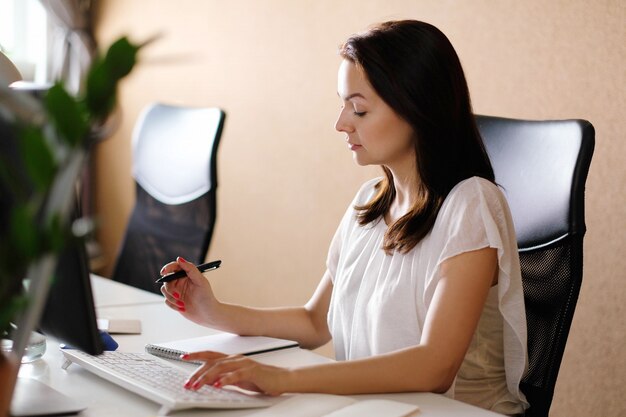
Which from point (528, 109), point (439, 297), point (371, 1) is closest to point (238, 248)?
point (371, 1)

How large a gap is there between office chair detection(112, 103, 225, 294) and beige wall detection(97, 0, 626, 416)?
30 centimetres

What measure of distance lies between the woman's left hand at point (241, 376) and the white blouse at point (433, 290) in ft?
1.10

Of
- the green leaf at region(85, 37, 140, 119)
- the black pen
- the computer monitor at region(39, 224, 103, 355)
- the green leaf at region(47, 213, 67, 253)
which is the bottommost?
the black pen

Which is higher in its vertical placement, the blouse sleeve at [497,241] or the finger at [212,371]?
the blouse sleeve at [497,241]

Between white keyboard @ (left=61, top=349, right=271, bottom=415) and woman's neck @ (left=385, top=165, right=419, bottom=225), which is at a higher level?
woman's neck @ (left=385, top=165, right=419, bottom=225)

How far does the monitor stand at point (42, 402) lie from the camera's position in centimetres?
110

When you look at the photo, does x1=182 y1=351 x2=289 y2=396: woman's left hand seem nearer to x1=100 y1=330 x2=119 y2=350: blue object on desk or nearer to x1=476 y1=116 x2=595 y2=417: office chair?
x1=100 y1=330 x2=119 y2=350: blue object on desk

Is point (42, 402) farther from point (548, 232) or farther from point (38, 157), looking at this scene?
→ point (548, 232)

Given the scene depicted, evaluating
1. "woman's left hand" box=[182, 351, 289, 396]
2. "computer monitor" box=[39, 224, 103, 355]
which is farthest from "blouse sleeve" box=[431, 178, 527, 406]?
"computer monitor" box=[39, 224, 103, 355]

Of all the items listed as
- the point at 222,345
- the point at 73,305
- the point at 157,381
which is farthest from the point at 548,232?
the point at 73,305

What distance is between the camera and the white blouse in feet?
4.60

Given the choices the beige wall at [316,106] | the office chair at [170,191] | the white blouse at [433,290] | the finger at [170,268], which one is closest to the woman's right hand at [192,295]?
the finger at [170,268]

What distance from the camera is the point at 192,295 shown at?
1.57 metres

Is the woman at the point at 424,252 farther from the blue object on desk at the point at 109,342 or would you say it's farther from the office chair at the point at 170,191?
the office chair at the point at 170,191
